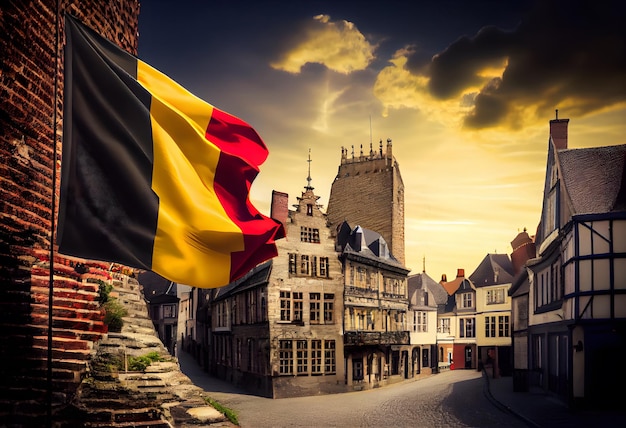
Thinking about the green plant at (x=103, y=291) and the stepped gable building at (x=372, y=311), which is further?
the stepped gable building at (x=372, y=311)

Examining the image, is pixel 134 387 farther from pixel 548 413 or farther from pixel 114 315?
pixel 548 413

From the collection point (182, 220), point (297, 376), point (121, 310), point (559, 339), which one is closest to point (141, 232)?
point (182, 220)

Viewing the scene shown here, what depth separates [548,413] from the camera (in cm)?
2133

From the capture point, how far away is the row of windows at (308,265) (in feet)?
106

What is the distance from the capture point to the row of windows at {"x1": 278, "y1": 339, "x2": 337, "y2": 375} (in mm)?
31062

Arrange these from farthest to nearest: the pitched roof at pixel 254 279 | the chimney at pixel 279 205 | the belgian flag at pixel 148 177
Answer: the chimney at pixel 279 205
the pitched roof at pixel 254 279
the belgian flag at pixel 148 177

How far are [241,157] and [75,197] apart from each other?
182 cm

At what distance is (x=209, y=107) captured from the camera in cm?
590

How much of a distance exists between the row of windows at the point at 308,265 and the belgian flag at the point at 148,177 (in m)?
26.3

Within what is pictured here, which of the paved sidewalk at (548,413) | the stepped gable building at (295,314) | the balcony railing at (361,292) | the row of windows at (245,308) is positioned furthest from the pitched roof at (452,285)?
the paved sidewalk at (548,413)

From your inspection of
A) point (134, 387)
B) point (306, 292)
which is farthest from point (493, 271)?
point (134, 387)

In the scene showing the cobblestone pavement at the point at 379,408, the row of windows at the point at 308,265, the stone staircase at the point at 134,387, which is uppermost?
the row of windows at the point at 308,265

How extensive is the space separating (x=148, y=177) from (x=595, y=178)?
2155 centimetres

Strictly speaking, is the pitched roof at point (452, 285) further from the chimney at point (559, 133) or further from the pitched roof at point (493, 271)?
the chimney at point (559, 133)
